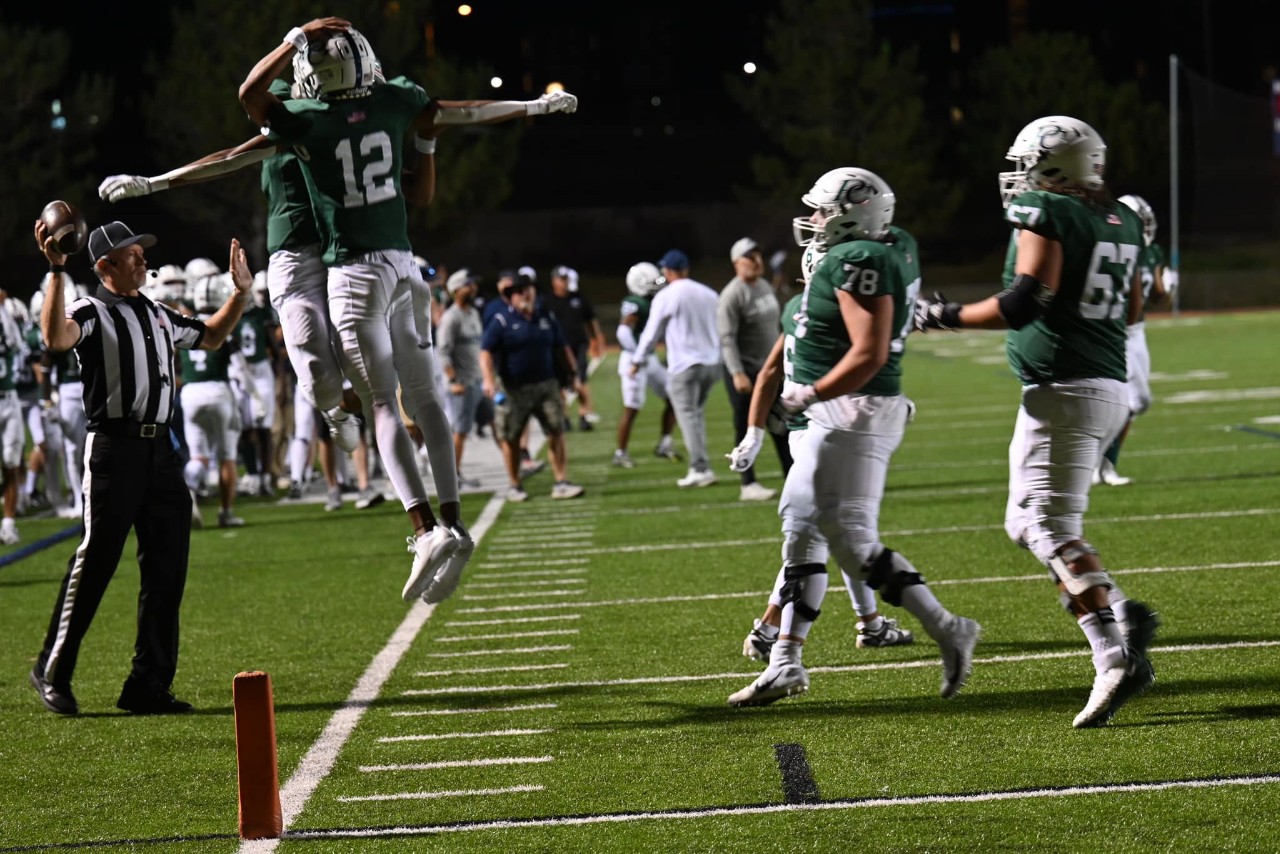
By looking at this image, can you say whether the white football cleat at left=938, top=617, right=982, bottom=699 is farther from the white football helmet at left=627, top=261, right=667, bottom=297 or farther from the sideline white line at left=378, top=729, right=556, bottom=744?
the white football helmet at left=627, top=261, right=667, bottom=297

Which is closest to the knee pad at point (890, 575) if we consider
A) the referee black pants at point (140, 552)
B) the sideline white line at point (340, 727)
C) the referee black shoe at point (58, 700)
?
the sideline white line at point (340, 727)

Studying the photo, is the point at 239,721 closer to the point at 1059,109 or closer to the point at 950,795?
the point at 950,795

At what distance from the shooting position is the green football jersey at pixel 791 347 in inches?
257

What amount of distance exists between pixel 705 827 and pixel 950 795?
77 centimetres

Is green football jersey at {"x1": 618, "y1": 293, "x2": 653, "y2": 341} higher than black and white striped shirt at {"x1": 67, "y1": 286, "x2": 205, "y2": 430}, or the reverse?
black and white striped shirt at {"x1": 67, "y1": 286, "x2": 205, "y2": 430}

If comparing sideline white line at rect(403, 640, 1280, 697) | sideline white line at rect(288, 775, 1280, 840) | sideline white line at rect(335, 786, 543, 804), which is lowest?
sideline white line at rect(403, 640, 1280, 697)

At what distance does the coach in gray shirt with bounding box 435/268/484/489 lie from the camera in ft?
53.2

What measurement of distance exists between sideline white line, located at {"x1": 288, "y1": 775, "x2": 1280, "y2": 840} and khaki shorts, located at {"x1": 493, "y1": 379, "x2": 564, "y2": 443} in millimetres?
9288

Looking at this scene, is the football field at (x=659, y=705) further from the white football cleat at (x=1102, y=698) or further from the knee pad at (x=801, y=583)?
the knee pad at (x=801, y=583)

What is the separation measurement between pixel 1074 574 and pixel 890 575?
65 centimetres

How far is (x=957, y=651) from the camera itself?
20.7 ft

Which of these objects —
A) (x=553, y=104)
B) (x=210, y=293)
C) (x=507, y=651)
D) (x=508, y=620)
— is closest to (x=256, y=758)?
(x=553, y=104)

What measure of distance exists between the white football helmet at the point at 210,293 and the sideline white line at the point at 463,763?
8.44 meters

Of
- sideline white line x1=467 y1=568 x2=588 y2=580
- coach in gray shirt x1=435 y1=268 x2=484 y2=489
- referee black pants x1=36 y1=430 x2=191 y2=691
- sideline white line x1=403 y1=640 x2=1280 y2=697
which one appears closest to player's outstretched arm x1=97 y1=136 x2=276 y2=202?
referee black pants x1=36 y1=430 x2=191 y2=691
